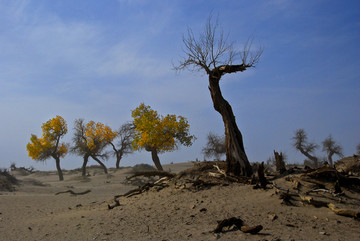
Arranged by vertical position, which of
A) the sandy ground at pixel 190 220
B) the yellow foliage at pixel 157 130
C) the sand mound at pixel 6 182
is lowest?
the sandy ground at pixel 190 220

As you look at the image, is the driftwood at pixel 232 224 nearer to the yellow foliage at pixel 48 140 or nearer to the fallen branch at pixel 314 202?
the fallen branch at pixel 314 202

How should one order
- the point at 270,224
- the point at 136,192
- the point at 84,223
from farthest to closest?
the point at 136,192
the point at 84,223
the point at 270,224

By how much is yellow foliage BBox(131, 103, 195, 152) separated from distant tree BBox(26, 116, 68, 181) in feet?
37.1

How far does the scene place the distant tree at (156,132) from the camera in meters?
23.1

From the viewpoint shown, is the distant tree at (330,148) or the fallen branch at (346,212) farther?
the distant tree at (330,148)

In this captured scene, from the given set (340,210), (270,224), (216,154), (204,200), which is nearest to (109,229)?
(204,200)

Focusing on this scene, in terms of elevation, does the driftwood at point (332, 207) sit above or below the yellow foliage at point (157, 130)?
below

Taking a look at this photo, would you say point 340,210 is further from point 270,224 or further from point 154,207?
point 154,207

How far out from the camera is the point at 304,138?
31.5 metres

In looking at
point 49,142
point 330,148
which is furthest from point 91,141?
point 330,148

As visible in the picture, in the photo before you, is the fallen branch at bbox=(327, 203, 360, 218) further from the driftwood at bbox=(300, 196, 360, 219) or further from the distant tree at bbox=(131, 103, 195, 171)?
the distant tree at bbox=(131, 103, 195, 171)

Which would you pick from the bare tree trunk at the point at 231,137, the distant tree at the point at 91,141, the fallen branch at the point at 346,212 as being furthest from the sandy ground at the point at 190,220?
the distant tree at the point at 91,141

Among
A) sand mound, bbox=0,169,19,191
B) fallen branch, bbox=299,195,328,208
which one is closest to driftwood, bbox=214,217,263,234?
fallen branch, bbox=299,195,328,208

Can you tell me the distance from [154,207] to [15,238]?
9.43 ft
